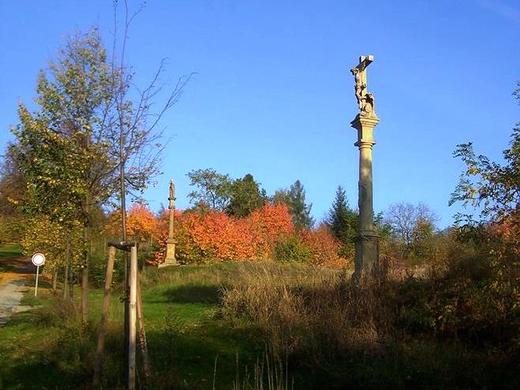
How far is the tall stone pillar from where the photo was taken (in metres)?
12.9

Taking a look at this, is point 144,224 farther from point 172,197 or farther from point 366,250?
point 366,250

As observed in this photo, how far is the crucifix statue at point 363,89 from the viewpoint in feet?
45.7

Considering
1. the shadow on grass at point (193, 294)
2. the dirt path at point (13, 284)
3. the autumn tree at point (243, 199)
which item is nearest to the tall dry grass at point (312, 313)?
the shadow on grass at point (193, 294)

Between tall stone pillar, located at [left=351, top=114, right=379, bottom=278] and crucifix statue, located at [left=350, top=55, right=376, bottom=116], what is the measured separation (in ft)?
0.80

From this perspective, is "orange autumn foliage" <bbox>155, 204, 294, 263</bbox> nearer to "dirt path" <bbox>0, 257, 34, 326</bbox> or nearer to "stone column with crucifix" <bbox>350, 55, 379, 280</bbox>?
"dirt path" <bbox>0, 257, 34, 326</bbox>

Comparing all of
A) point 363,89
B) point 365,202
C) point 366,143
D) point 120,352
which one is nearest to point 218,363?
point 120,352

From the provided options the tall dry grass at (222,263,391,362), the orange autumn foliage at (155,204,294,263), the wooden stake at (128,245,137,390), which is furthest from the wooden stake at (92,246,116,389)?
the orange autumn foliage at (155,204,294,263)

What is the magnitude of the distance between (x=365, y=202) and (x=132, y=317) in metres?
7.89

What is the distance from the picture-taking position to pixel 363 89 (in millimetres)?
14211

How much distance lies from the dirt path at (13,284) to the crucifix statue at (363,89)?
37.5 ft

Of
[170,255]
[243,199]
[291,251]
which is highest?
[243,199]

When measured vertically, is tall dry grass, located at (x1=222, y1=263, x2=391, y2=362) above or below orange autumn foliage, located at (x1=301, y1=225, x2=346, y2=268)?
below

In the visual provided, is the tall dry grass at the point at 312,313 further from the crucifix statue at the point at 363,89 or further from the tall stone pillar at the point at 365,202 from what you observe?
the crucifix statue at the point at 363,89

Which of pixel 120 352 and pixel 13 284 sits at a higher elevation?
pixel 13 284
